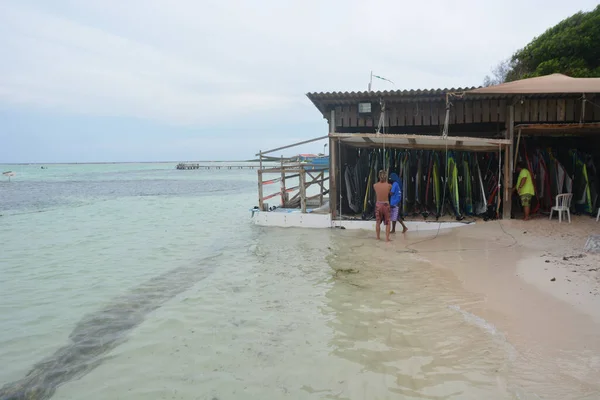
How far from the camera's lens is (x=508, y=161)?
8750 mm

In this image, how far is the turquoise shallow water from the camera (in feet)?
11.0

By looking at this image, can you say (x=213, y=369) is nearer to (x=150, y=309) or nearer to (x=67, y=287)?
(x=150, y=309)

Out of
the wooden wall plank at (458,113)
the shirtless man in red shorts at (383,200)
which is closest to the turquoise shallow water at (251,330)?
the shirtless man in red shorts at (383,200)

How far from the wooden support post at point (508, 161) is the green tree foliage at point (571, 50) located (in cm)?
850

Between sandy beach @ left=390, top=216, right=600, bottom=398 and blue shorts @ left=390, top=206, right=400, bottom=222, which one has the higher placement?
blue shorts @ left=390, top=206, right=400, bottom=222

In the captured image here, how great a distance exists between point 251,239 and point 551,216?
22.3 ft

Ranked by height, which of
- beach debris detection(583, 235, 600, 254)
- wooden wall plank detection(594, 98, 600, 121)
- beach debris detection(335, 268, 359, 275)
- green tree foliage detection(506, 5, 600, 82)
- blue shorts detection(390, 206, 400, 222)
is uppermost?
green tree foliage detection(506, 5, 600, 82)

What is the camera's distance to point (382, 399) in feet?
10.2

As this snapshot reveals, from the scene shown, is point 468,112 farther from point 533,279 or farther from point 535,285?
point 535,285

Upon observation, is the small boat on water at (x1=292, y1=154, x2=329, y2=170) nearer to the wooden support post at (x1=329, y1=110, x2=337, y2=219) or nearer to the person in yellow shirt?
the wooden support post at (x1=329, y1=110, x2=337, y2=219)

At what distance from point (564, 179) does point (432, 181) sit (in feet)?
9.45

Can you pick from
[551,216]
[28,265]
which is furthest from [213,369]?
[551,216]

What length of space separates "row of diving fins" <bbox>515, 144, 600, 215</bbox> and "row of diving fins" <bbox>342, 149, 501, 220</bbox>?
92cm

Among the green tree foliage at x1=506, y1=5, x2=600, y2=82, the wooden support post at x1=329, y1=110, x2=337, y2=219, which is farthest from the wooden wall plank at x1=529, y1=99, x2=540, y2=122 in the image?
the green tree foliage at x1=506, y1=5, x2=600, y2=82
